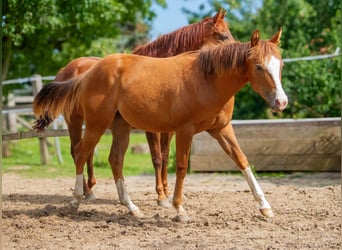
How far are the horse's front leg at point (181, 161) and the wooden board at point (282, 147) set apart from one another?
3.95m

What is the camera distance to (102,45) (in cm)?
1315

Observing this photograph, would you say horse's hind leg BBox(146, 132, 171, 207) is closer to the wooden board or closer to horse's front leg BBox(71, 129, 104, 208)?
horse's front leg BBox(71, 129, 104, 208)

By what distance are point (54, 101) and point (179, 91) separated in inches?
61.3

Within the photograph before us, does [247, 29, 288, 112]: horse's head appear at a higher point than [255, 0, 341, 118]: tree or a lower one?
higher

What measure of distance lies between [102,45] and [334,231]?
9189 mm

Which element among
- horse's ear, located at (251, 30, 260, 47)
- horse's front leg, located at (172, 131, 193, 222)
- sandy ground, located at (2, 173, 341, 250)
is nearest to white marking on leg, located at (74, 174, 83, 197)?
sandy ground, located at (2, 173, 341, 250)

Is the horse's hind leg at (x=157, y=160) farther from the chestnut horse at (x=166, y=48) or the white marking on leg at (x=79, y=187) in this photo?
the white marking on leg at (x=79, y=187)

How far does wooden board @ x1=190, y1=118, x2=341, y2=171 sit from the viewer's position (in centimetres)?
910

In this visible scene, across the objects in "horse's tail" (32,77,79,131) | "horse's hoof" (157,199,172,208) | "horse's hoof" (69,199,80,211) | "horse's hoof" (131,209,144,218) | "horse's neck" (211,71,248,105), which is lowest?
"horse's hoof" (157,199,172,208)

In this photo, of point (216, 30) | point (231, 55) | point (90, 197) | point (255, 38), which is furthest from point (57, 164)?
point (255, 38)

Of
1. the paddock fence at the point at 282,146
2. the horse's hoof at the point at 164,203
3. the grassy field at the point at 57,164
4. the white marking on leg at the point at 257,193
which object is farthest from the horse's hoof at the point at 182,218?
the grassy field at the point at 57,164

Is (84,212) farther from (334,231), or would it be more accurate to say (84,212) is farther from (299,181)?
(299,181)

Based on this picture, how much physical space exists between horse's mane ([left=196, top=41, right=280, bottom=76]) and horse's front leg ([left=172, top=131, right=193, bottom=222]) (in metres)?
0.63

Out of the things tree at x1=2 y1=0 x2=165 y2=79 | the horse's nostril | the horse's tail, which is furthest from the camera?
tree at x1=2 y1=0 x2=165 y2=79
